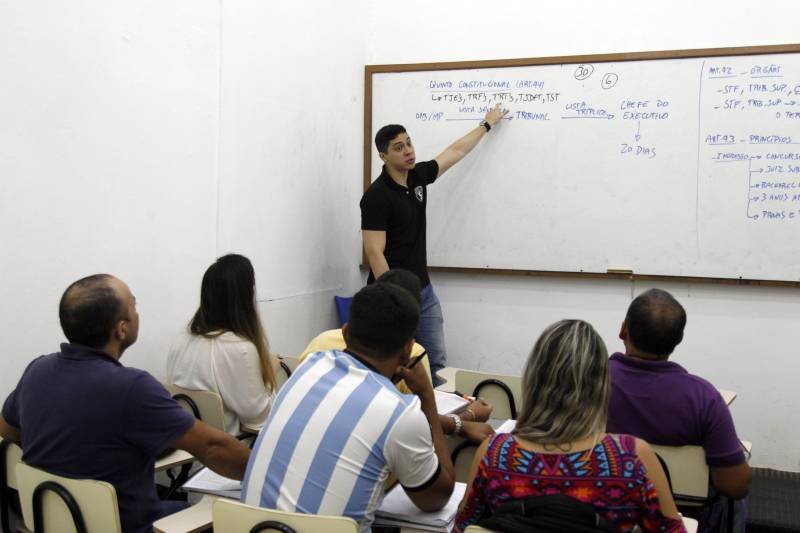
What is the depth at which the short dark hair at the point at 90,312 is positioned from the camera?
1811mm

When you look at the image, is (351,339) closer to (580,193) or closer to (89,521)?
(89,521)

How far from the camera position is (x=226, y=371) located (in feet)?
8.61

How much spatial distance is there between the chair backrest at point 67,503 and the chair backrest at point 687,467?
1.46m

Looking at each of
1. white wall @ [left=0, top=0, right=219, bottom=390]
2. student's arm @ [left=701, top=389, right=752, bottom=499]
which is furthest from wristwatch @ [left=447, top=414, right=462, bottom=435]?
white wall @ [left=0, top=0, right=219, bottom=390]

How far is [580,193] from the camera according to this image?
14.2 feet

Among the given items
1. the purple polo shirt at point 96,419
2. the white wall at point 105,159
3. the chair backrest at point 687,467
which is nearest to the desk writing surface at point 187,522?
the purple polo shirt at point 96,419

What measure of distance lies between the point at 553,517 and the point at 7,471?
1461 mm

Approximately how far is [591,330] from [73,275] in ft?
6.36

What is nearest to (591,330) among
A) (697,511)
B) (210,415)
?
(697,511)

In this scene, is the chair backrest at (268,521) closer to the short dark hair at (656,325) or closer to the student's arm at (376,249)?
the short dark hair at (656,325)

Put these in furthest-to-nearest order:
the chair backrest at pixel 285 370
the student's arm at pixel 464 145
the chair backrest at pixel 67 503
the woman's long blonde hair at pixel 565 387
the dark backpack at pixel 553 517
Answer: the student's arm at pixel 464 145 → the chair backrest at pixel 285 370 → the chair backrest at pixel 67 503 → the woman's long blonde hair at pixel 565 387 → the dark backpack at pixel 553 517

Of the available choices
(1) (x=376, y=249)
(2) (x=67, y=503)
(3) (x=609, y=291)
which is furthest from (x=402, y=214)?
(2) (x=67, y=503)

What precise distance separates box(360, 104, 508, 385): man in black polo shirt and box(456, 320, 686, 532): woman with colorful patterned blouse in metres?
2.41

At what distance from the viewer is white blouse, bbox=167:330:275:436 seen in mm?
2619
